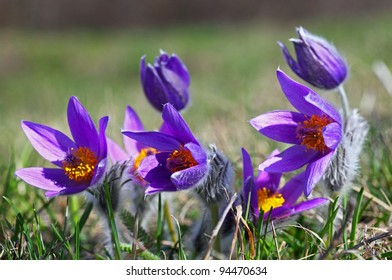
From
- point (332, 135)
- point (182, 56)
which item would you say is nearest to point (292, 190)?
point (332, 135)

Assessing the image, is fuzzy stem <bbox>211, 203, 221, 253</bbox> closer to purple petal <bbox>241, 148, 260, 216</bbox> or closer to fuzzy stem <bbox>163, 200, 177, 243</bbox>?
purple petal <bbox>241, 148, 260, 216</bbox>

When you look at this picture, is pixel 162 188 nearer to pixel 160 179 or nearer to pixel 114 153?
pixel 160 179

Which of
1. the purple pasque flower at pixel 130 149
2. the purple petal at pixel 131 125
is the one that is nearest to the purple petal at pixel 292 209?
the purple pasque flower at pixel 130 149

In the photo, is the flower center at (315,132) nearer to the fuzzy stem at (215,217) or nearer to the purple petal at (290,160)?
the purple petal at (290,160)

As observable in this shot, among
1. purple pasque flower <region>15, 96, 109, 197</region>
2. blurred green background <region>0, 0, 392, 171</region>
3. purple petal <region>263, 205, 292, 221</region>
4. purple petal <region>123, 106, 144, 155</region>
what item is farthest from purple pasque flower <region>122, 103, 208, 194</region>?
blurred green background <region>0, 0, 392, 171</region>

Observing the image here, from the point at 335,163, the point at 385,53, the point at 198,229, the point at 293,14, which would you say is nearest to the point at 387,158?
the point at 335,163

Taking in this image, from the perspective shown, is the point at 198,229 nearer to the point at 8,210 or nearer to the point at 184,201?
the point at 184,201
